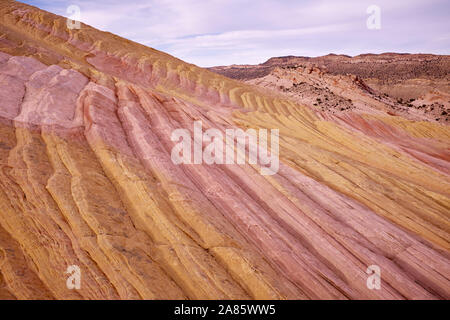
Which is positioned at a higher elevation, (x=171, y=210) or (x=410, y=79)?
(x=410, y=79)

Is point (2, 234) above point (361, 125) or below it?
below

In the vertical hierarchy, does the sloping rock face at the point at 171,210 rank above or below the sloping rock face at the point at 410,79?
below

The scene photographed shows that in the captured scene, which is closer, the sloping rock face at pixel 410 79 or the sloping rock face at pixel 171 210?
the sloping rock face at pixel 171 210

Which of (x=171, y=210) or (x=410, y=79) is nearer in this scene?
(x=171, y=210)

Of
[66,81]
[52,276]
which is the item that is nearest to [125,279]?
[52,276]

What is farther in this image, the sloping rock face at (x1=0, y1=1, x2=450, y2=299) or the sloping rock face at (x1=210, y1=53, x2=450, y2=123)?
the sloping rock face at (x1=210, y1=53, x2=450, y2=123)

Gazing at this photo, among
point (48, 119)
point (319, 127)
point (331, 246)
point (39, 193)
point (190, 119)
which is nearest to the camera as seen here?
point (39, 193)

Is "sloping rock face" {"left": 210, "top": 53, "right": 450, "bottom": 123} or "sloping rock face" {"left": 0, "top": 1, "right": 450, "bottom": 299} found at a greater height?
"sloping rock face" {"left": 210, "top": 53, "right": 450, "bottom": 123}
